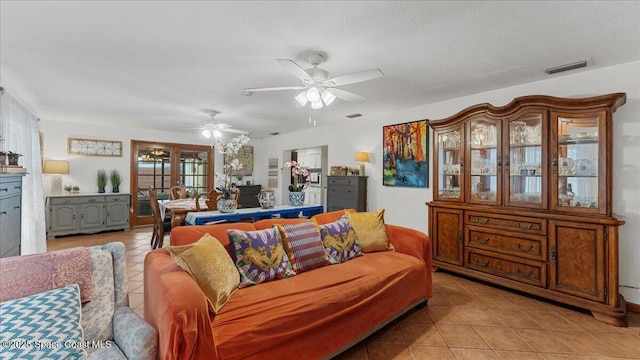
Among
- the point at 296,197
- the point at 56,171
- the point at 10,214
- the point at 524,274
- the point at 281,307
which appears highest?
the point at 56,171

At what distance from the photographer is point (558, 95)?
3086mm

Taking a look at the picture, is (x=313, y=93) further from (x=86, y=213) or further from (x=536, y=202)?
(x=86, y=213)

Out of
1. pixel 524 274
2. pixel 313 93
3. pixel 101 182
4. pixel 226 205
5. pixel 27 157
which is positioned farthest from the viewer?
pixel 101 182

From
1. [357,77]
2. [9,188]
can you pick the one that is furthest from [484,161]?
[9,188]

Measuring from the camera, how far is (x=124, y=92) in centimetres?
374

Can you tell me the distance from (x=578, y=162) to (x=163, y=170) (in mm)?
7575

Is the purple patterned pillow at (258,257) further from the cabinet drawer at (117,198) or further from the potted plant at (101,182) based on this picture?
the potted plant at (101,182)

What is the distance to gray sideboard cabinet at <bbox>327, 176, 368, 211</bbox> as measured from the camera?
491 centimetres

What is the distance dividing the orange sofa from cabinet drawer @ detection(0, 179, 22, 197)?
1.66m

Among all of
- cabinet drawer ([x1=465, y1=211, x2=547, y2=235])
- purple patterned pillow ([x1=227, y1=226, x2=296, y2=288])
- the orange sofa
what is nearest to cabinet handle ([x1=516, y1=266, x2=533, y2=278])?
cabinet drawer ([x1=465, y1=211, x2=547, y2=235])

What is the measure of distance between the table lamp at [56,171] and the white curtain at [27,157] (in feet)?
3.69

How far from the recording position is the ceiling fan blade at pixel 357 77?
226cm

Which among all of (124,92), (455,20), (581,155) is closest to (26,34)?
(124,92)

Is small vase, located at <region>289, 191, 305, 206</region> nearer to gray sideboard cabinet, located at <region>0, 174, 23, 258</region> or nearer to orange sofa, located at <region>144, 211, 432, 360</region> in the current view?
orange sofa, located at <region>144, 211, 432, 360</region>
